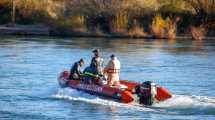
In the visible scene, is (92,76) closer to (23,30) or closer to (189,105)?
(189,105)

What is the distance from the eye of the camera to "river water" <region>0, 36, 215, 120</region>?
28.3m

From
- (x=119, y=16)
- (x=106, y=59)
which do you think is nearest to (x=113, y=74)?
(x=106, y=59)

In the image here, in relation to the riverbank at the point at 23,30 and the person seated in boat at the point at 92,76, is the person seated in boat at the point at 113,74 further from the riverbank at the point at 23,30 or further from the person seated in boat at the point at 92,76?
the riverbank at the point at 23,30

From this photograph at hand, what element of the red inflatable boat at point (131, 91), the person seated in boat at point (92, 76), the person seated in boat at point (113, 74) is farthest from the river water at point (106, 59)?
the person seated in boat at point (113, 74)

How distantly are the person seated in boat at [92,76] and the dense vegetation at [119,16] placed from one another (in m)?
34.2

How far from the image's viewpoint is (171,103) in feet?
98.0

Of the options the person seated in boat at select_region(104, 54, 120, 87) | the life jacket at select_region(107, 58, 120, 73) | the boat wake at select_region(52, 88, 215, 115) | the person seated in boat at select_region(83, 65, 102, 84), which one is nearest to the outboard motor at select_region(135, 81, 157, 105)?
the boat wake at select_region(52, 88, 215, 115)

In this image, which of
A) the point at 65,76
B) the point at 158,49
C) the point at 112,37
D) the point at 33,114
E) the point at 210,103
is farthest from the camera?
the point at 112,37

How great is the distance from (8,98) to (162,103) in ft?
19.3

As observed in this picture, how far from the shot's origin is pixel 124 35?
217ft

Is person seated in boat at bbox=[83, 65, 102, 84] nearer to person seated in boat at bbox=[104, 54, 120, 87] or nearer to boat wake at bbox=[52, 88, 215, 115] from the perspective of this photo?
person seated in boat at bbox=[104, 54, 120, 87]

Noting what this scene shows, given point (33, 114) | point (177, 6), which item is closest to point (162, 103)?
point (33, 114)

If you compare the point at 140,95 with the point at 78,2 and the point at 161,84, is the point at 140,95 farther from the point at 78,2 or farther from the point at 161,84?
the point at 78,2

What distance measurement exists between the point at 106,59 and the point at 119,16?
70.5 ft
